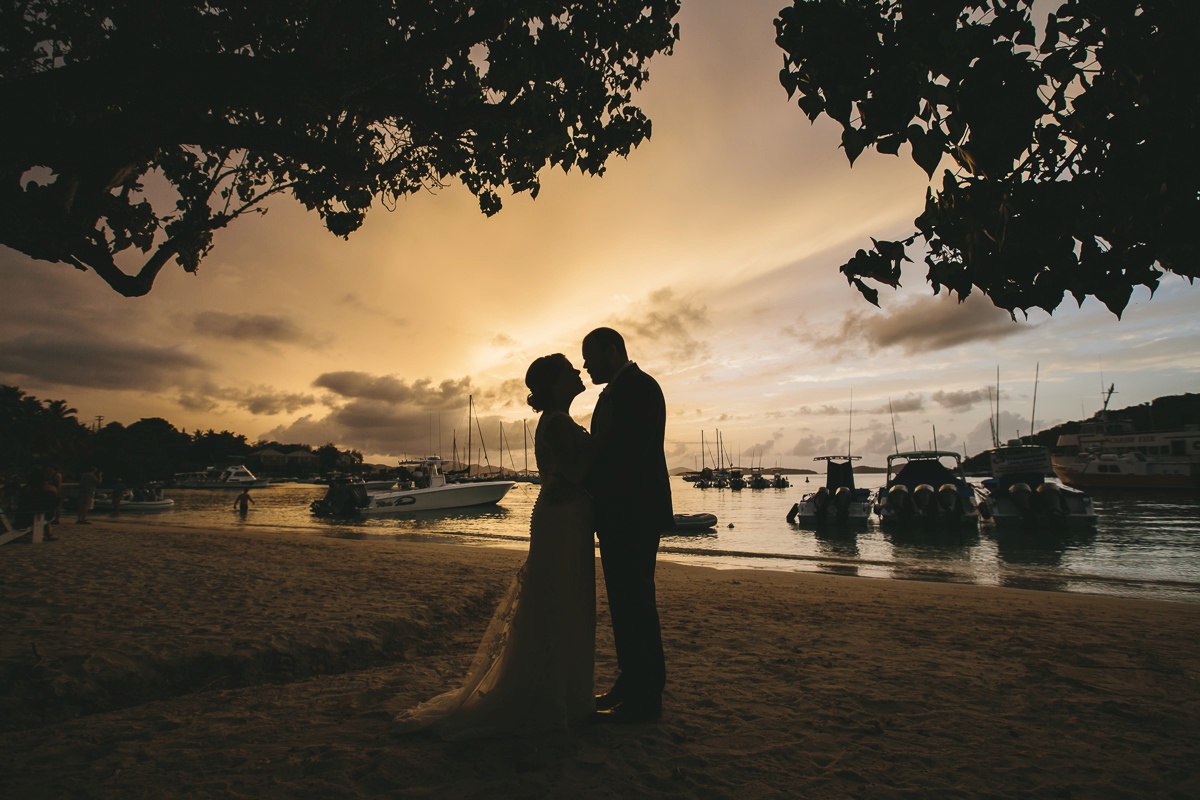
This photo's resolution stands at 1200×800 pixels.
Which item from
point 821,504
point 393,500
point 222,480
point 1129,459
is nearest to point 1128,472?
point 1129,459

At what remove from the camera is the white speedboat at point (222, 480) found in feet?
313

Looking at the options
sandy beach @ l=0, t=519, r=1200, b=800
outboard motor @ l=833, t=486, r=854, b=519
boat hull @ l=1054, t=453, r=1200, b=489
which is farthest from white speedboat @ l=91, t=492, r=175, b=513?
boat hull @ l=1054, t=453, r=1200, b=489

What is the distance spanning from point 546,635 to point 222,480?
11653 cm

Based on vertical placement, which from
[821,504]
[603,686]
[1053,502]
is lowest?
[821,504]

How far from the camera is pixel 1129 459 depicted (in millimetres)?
59188

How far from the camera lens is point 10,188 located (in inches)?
206

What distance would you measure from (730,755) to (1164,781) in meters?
2.18

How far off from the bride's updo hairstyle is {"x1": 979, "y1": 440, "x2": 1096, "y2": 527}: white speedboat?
36.2 metres

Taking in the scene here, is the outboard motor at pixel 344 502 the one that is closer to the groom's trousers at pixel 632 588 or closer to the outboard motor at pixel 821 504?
the outboard motor at pixel 821 504

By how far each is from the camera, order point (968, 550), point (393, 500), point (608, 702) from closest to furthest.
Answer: point (608, 702), point (968, 550), point (393, 500)

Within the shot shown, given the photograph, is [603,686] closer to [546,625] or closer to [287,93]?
[546,625]

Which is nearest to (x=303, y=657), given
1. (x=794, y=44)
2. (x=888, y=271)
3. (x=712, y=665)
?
(x=712, y=665)

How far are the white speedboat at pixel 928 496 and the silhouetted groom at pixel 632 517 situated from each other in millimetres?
33667

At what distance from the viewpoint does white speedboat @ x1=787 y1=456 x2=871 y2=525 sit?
112ft
